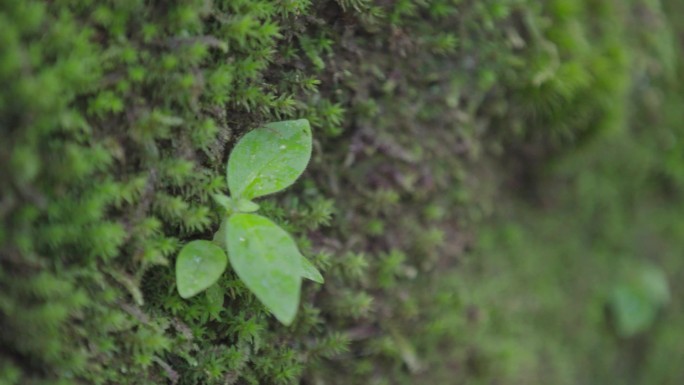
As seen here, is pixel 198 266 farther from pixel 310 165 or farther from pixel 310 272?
pixel 310 165

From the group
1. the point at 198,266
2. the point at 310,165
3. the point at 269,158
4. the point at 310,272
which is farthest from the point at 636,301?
the point at 198,266

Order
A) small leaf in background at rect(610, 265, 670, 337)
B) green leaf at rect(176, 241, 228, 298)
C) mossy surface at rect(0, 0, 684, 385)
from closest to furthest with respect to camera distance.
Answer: mossy surface at rect(0, 0, 684, 385), green leaf at rect(176, 241, 228, 298), small leaf in background at rect(610, 265, 670, 337)

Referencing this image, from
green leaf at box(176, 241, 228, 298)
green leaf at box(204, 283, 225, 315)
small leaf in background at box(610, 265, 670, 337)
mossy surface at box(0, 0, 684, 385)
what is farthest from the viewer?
small leaf in background at box(610, 265, 670, 337)

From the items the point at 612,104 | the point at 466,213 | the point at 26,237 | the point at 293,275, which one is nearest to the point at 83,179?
the point at 26,237

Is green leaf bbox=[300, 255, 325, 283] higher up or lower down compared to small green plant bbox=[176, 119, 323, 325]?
lower down

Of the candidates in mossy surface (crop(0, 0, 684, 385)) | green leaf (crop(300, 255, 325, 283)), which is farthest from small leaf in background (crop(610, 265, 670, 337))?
green leaf (crop(300, 255, 325, 283))

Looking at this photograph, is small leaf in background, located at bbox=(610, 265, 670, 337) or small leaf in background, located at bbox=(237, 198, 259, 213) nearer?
small leaf in background, located at bbox=(237, 198, 259, 213)

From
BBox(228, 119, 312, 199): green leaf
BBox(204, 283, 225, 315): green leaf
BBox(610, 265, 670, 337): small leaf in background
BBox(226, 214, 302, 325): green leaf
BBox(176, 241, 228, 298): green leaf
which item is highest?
BBox(228, 119, 312, 199): green leaf

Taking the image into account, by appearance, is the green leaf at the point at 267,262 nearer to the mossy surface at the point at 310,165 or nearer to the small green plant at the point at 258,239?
the small green plant at the point at 258,239

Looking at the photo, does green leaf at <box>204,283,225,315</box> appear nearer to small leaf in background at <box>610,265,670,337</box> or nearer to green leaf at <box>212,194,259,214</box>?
green leaf at <box>212,194,259,214</box>

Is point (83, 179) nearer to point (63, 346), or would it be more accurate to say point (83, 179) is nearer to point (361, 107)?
point (63, 346)
